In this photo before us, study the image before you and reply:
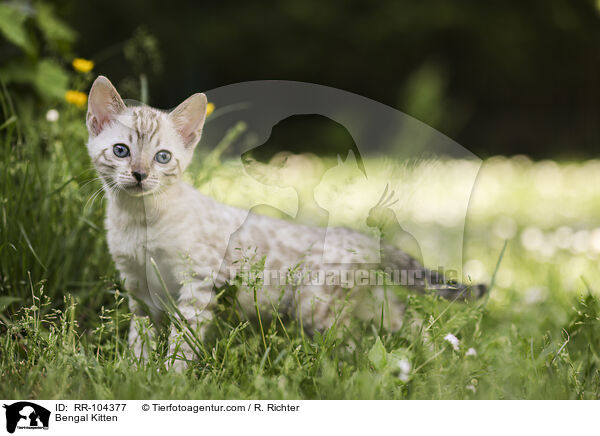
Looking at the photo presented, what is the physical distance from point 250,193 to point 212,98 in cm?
31

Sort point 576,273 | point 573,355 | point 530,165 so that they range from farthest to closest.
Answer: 1. point 530,165
2. point 576,273
3. point 573,355

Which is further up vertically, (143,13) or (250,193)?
(143,13)

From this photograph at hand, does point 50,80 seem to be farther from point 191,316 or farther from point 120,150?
point 191,316

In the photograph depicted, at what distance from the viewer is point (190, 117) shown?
55.2 inches

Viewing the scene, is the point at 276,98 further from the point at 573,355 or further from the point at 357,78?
the point at 357,78

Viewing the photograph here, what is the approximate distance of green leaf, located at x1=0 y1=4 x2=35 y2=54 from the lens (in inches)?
89.5

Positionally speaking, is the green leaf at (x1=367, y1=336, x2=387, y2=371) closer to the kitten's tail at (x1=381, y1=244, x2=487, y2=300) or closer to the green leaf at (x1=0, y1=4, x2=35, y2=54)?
the kitten's tail at (x1=381, y1=244, x2=487, y2=300)

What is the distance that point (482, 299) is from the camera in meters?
1.80

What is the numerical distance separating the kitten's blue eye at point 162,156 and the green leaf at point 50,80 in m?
1.31

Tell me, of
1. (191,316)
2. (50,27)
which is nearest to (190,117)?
(191,316)

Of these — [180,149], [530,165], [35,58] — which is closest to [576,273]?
[180,149]

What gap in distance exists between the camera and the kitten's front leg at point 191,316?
151cm
